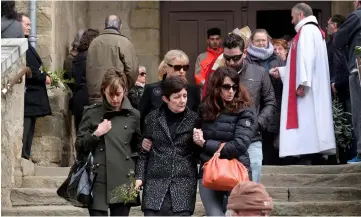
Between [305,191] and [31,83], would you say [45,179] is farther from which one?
[305,191]

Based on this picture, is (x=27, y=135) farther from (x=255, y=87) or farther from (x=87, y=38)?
(x=255, y=87)

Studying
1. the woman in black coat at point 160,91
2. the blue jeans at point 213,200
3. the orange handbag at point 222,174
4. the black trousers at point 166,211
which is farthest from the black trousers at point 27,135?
the orange handbag at point 222,174

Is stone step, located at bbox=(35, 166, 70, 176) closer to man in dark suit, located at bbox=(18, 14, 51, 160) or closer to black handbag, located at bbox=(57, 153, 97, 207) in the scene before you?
man in dark suit, located at bbox=(18, 14, 51, 160)

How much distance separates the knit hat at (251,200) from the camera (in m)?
6.98

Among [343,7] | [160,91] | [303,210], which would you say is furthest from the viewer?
[343,7]

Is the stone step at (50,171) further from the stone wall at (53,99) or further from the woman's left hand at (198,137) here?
the woman's left hand at (198,137)

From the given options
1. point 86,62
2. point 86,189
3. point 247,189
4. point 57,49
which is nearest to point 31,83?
point 86,62

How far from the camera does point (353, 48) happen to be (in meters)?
12.1

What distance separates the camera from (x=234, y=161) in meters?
9.12

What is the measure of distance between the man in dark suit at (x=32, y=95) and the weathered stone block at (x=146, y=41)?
14.3ft

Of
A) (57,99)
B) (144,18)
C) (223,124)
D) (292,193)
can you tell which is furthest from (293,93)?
(144,18)

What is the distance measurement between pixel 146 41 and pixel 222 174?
28.5ft

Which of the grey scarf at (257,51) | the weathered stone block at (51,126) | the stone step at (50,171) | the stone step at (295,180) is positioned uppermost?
the grey scarf at (257,51)

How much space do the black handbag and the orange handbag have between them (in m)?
0.87
